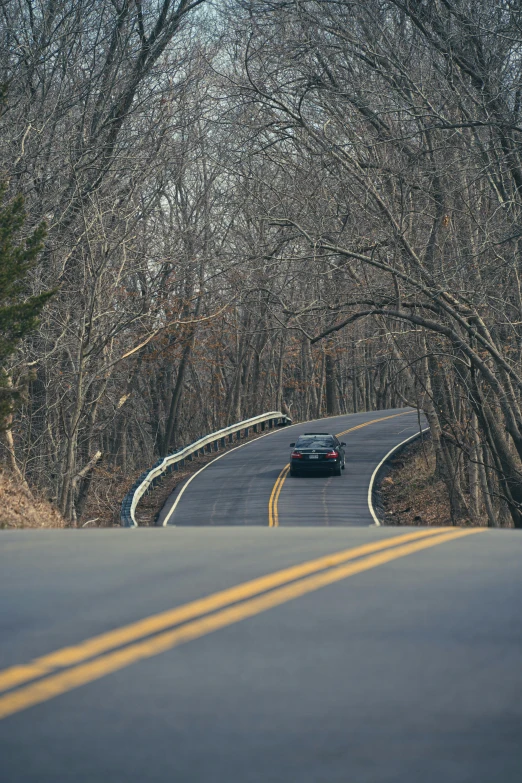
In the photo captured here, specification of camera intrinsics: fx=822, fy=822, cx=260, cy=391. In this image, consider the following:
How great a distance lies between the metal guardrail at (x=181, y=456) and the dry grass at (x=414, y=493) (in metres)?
7.50

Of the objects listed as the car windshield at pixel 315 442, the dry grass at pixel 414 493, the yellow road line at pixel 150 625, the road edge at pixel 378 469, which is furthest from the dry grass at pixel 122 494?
the yellow road line at pixel 150 625

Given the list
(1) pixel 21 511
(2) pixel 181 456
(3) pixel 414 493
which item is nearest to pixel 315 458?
(3) pixel 414 493

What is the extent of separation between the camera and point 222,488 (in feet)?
90.4

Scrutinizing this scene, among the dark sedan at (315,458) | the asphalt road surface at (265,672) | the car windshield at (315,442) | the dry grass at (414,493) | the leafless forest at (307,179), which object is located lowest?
the dry grass at (414,493)

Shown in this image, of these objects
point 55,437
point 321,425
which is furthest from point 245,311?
point 55,437

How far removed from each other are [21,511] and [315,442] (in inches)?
635

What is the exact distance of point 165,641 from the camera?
6.84 ft

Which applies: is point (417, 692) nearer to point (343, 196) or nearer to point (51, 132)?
point (343, 196)

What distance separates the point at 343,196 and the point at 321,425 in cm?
2513

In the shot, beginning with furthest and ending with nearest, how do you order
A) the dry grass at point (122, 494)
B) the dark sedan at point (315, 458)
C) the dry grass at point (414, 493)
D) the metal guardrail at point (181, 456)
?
1. the dark sedan at point (315, 458)
2. the dry grass at point (414, 493)
3. the dry grass at point (122, 494)
4. the metal guardrail at point (181, 456)

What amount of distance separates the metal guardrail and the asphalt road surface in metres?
16.2

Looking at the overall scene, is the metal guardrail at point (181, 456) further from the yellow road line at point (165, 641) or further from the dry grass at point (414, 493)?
the yellow road line at point (165, 641)

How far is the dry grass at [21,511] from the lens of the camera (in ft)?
46.6

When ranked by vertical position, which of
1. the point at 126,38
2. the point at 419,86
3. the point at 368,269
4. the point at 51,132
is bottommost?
the point at 368,269
